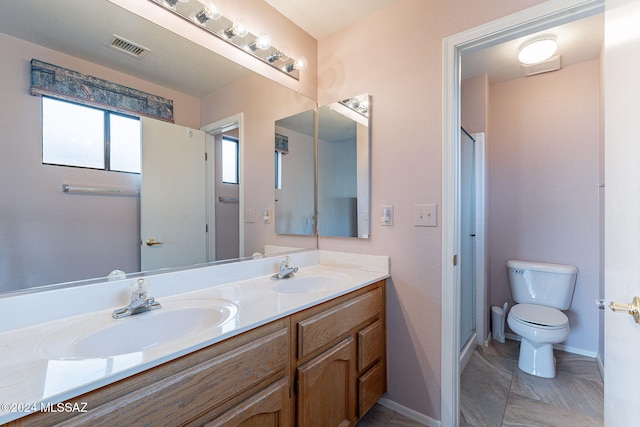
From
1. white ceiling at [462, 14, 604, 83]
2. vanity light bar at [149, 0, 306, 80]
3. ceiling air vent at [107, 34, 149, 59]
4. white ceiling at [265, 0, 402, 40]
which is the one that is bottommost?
ceiling air vent at [107, 34, 149, 59]

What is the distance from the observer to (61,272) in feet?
3.19

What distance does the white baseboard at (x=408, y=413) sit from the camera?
5.02 feet

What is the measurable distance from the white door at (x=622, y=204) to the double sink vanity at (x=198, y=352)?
2.95ft

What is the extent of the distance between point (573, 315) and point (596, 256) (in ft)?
1.70

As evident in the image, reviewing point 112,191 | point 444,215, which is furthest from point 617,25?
point 112,191

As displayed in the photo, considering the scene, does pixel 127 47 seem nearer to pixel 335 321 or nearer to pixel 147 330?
pixel 147 330

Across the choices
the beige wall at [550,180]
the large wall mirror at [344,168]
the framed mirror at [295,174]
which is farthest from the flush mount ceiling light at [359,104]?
the beige wall at [550,180]

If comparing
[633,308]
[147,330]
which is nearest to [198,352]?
[147,330]

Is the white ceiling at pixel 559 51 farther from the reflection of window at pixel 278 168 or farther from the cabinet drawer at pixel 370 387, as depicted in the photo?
the cabinet drawer at pixel 370 387

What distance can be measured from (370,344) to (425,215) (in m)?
0.75

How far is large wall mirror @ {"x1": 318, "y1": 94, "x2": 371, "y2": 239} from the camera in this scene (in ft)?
5.83

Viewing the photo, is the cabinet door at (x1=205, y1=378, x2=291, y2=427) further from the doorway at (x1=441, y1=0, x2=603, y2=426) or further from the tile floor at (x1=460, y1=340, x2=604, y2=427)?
the tile floor at (x1=460, y1=340, x2=604, y2=427)

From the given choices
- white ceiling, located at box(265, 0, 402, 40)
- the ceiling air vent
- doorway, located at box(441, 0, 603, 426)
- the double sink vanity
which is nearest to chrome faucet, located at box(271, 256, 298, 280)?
the double sink vanity

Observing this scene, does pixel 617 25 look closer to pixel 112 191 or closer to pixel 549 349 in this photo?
pixel 112 191
